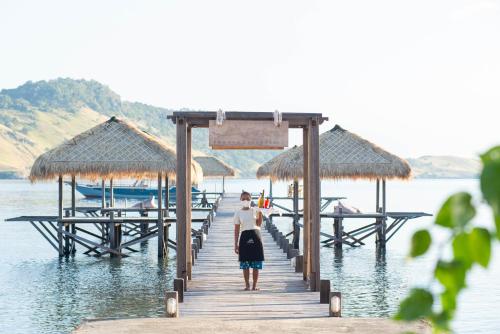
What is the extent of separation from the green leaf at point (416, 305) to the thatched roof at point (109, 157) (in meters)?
19.7

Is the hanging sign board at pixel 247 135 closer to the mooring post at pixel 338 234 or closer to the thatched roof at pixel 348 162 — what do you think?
the thatched roof at pixel 348 162

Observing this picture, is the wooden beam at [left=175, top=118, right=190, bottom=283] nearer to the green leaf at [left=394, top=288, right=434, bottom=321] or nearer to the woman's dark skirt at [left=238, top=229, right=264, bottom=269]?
the woman's dark skirt at [left=238, top=229, right=264, bottom=269]

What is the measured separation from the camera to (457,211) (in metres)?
0.75

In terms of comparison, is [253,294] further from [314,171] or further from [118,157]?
[118,157]

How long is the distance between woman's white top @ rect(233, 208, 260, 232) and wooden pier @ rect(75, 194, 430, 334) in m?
0.81

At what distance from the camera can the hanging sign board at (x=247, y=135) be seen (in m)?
9.49

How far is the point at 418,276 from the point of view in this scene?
63.9 ft

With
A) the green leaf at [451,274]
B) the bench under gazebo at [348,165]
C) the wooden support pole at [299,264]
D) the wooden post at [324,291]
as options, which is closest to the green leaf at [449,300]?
the green leaf at [451,274]

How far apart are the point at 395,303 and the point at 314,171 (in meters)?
5.71

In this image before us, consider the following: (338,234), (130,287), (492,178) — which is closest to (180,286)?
(492,178)

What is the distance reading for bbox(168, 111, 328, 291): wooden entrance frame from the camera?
9.60m

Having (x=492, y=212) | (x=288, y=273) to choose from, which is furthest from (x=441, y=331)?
(x=288, y=273)

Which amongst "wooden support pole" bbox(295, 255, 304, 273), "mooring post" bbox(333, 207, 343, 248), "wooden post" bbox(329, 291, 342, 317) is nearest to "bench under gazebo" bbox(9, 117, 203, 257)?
"mooring post" bbox(333, 207, 343, 248)

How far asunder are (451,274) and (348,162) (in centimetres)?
2292
